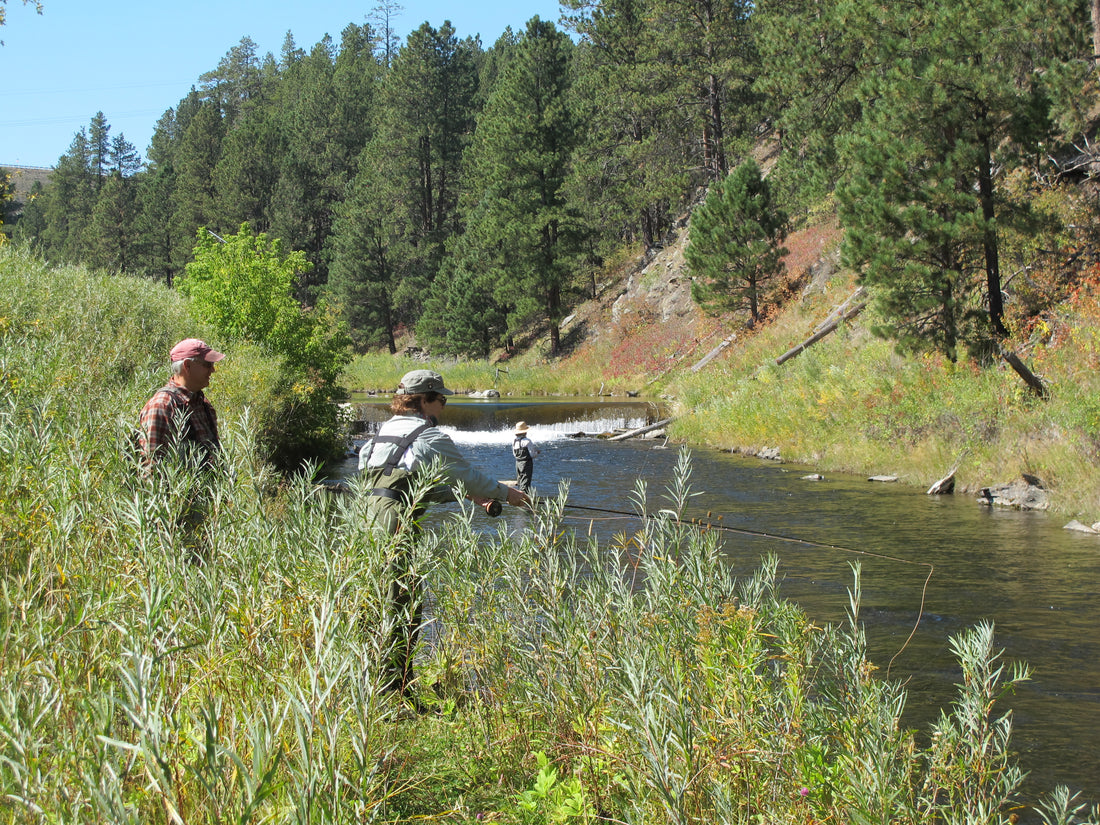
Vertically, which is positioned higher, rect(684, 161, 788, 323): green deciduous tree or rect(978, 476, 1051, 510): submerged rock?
rect(684, 161, 788, 323): green deciduous tree

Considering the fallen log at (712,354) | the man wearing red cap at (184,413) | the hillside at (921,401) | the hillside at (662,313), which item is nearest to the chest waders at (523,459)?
the hillside at (921,401)

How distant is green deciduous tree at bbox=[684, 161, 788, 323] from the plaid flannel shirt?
25.8m

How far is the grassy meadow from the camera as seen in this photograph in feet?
7.16

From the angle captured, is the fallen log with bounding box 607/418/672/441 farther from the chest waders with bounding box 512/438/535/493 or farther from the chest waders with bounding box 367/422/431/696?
the chest waders with bounding box 367/422/431/696

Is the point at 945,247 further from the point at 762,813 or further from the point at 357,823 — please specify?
the point at 357,823

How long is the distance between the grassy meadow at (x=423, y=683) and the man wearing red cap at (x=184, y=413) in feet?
0.82

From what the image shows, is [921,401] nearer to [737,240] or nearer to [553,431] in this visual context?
[553,431]

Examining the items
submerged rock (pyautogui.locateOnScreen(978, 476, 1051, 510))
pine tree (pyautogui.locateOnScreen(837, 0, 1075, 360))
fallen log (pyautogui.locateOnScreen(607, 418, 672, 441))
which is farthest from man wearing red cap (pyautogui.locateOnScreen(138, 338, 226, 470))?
fallen log (pyautogui.locateOnScreen(607, 418, 672, 441))

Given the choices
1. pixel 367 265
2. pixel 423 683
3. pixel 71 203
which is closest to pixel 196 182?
Answer: pixel 367 265

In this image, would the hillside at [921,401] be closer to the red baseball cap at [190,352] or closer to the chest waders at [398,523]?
the chest waders at [398,523]

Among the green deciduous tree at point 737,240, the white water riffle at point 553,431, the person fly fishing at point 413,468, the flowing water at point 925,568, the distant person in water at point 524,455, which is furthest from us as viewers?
the green deciduous tree at point 737,240

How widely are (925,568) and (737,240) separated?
69.4 feet

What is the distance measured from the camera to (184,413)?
16.4 feet

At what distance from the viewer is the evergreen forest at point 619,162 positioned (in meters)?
15.8
